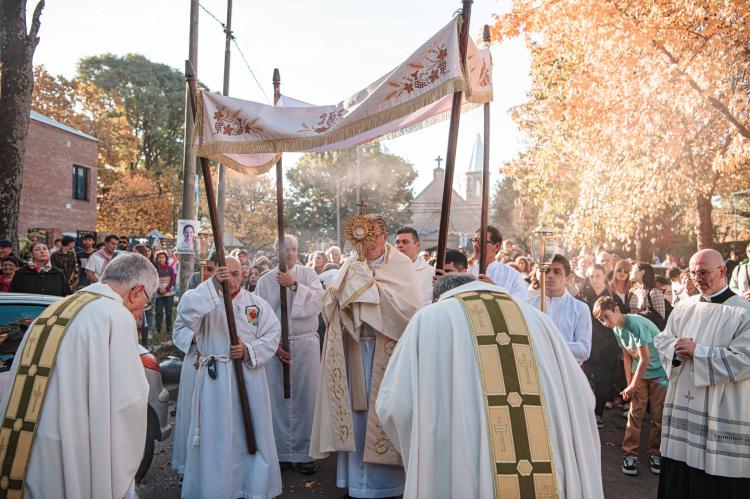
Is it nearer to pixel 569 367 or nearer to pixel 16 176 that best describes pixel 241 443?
pixel 569 367

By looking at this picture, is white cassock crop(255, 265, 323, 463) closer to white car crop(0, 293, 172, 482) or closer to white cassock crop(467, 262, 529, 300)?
white car crop(0, 293, 172, 482)

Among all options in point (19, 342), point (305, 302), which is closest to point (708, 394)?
point (305, 302)

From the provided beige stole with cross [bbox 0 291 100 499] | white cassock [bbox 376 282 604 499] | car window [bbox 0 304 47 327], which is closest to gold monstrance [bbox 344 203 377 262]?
white cassock [bbox 376 282 604 499]

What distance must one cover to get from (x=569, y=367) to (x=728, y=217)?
130 feet

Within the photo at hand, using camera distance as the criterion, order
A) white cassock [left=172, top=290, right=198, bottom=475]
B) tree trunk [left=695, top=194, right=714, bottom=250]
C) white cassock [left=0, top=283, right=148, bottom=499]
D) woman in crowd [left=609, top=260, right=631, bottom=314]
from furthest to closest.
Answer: tree trunk [left=695, top=194, right=714, bottom=250], woman in crowd [left=609, top=260, right=631, bottom=314], white cassock [left=172, top=290, right=198, bottom=475], white cassock [left=0, top=283, right=148, bottom=499]

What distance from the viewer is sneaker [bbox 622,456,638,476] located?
20.4 ft

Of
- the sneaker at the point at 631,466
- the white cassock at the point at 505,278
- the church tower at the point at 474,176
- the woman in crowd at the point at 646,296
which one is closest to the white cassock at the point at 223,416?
the white cassock at the point at 505,278

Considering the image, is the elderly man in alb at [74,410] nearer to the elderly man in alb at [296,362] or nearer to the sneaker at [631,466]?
the elderly man in alb at [296,362]

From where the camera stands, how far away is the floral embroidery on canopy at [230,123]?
5387 mm

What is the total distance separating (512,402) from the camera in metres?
3.09

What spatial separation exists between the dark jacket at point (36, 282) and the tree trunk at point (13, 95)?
1689mm

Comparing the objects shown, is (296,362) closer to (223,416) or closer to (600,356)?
(223,416)

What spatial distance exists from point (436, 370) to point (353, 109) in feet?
8.20

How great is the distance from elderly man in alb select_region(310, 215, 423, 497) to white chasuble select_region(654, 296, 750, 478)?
6.92 feet
